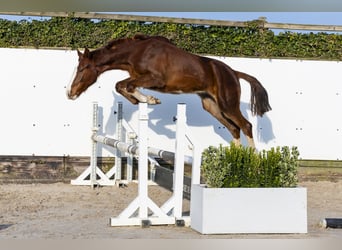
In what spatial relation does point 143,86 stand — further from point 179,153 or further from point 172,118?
point 172,118

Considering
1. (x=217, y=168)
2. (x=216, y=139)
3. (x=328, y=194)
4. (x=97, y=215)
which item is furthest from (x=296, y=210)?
(x=216, y=139)

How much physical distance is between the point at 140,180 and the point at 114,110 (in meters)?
2.78

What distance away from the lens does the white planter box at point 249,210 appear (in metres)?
3.07

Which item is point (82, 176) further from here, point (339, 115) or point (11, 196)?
point (339, 115)

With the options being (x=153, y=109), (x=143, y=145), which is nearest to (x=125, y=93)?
(x=143, y=145)

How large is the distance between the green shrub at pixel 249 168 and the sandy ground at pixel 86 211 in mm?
316

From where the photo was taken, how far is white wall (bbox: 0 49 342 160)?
6016mm

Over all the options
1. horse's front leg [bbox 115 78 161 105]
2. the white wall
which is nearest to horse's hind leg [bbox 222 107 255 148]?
horse's front leg [bbox 115 78 161 105]

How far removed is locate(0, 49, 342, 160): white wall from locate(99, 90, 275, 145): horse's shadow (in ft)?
0.04

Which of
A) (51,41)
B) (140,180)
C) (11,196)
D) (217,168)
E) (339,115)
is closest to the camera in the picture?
(217,168)

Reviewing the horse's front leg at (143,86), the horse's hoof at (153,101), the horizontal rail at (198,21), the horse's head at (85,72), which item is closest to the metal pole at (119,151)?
the horizontal rail at (198,21)

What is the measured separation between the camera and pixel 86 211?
162 inches

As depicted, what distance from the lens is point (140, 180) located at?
346cm

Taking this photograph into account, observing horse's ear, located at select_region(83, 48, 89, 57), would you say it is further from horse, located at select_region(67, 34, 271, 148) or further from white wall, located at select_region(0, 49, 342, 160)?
white wall, located at select_region(0, 49, 342, 160)
